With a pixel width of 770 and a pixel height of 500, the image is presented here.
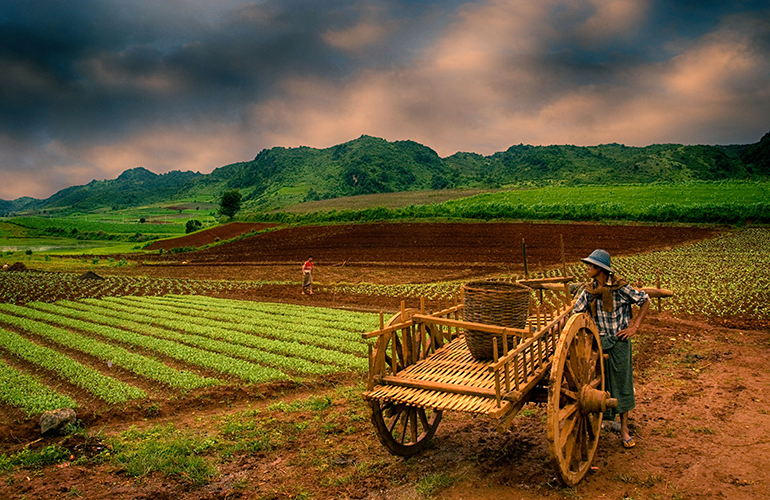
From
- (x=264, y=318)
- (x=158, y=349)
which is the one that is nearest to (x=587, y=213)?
(x=264, y=318)

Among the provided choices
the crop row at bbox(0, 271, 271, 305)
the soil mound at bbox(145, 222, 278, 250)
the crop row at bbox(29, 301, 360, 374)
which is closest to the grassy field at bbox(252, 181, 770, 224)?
the soil mound at bbox(145, 222, 278, 250)

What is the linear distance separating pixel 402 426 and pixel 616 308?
3.38m

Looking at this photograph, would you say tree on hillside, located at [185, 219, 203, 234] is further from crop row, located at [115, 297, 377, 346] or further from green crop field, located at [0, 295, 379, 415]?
green crop field, located at [0, 295, 379, 415]

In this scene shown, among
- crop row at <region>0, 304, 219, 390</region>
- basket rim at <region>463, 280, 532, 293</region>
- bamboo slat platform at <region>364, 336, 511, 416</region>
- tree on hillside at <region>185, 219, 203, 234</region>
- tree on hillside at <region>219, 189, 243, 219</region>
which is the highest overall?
tree on hillside at <region>219, 189, 243, 219</region>

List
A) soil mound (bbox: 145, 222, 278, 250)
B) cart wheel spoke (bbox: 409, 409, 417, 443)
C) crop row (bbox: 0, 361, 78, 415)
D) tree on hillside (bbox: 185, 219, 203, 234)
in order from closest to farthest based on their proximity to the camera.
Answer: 1. cart wheel spoke (bbox: 409, 409, 417, 443)
2. crop row (bbox: 0, 361, 78, 415)
3. soil mound (bbox: 145, 222, 278, 250)
4. tree on hillside (bbox: 185, 219, 203, 234)

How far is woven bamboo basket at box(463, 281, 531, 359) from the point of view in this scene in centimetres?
565

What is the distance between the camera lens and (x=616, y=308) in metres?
6.34

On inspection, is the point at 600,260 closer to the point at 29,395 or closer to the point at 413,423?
the point at 413,423

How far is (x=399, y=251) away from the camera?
3753 cm

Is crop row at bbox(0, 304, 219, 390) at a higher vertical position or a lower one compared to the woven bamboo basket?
lower

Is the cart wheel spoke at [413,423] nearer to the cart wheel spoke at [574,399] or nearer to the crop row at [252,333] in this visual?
the cart wheel spoke at [574,399]

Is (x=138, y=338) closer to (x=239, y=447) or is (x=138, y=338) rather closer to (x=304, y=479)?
(x=239, y=447)

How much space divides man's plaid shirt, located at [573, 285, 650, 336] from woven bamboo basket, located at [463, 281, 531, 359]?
1.13 metres

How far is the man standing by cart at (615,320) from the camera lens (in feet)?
20.6
